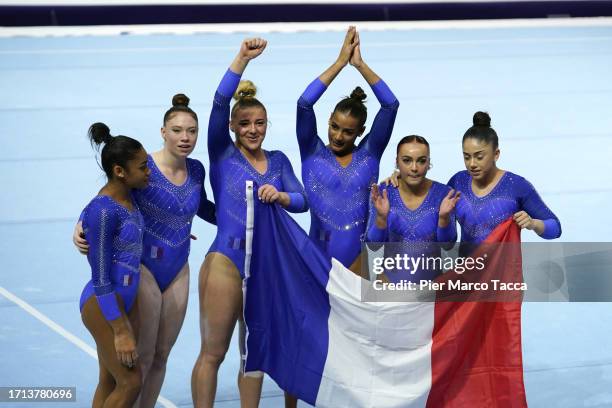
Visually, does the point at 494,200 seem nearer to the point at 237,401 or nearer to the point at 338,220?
the point at 338,220

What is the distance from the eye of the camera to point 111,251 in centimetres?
449

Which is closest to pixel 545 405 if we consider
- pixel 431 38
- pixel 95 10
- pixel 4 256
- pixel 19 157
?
pixel 4 256

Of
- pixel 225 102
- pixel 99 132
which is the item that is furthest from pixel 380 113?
pixel 99 132

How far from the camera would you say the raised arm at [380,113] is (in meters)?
5.25

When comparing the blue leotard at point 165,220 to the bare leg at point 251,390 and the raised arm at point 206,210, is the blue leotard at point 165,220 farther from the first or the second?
the bare leg at point 251,390

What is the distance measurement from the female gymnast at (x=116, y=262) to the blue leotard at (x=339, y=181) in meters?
0.98

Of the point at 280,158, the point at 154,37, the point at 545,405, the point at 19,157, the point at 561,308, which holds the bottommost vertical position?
the point at 545,405

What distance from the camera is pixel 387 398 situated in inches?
190

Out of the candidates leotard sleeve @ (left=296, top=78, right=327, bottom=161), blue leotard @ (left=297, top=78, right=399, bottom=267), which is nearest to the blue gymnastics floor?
blue leotard @ (left=297, top=78, right=399, bottom=267)

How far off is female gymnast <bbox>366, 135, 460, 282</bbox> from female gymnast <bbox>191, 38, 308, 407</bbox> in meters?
0.40

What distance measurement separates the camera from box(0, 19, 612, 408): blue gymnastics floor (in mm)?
6320

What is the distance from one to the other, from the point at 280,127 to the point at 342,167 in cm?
588

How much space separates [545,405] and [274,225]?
192cm

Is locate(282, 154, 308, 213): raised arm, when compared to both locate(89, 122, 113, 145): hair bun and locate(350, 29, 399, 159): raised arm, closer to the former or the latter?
locate(350, 29, 399, 159): raised arm
